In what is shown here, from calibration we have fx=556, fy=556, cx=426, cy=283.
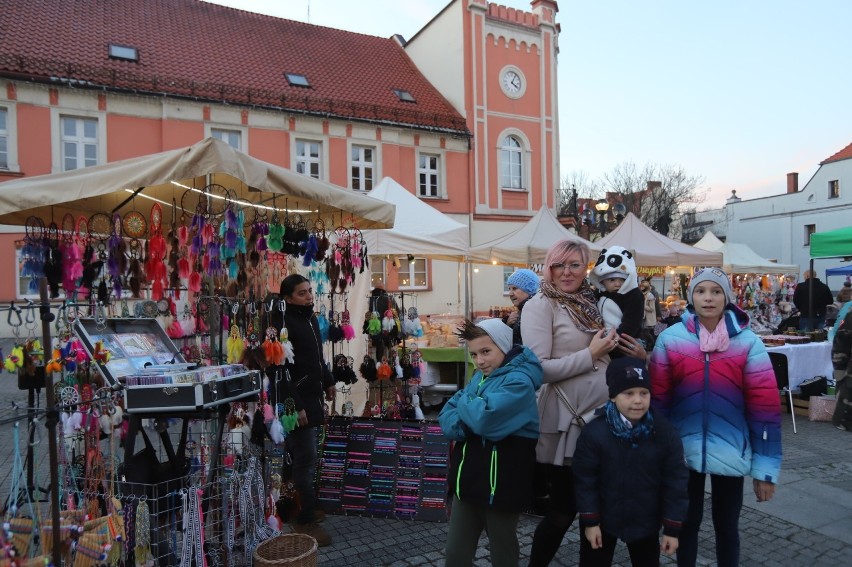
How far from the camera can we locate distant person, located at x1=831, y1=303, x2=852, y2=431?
430 cm

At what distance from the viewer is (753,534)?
3979 mm

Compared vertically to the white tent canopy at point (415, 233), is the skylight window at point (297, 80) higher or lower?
higher

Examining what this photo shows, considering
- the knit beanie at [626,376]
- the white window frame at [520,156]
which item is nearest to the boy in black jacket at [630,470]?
the knit beanie at [626,376]

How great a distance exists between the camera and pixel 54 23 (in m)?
15.4

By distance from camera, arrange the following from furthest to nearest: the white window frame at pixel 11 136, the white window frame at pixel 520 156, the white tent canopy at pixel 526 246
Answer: the white window frame at pixel 520 156, the white window frame at pixel 11 136, the white tent canopy at pixel 526 246

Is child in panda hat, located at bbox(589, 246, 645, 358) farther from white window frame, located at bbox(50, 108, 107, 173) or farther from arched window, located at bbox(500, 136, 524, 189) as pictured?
arched window, located at bbox(500, 136, 524, 189)

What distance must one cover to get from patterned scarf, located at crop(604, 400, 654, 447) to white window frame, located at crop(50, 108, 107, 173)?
14841mm

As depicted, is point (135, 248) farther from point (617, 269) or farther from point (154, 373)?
point (617, 269)

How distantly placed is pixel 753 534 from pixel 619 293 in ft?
7.75

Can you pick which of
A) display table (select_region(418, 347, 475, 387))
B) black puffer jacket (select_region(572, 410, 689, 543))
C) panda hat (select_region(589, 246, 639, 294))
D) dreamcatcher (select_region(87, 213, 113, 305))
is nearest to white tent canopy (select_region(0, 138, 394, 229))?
dreamcatcher (select_region(87, 213, 113, 305))

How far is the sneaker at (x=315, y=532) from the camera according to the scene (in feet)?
12.5

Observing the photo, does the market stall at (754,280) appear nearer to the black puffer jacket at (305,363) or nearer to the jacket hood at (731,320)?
the jacket hood at (731,320)

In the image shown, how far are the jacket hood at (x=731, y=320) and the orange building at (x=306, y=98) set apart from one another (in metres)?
14.7

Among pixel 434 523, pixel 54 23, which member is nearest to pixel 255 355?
pixel 434 523
